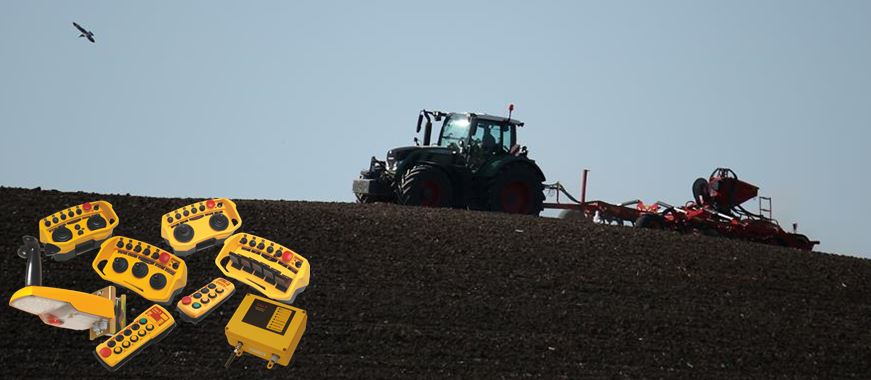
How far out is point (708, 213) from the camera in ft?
71.8

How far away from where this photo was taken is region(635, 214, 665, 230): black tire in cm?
2116

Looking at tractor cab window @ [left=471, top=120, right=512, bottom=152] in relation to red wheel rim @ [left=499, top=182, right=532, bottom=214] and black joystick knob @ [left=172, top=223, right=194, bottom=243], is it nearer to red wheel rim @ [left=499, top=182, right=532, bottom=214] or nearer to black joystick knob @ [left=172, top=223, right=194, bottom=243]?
red wheel rim @ [left=499, top=182, right=532, bottom=214]

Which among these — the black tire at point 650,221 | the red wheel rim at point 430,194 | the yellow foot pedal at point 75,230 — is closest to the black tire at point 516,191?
the red wheel rim at point 430,194

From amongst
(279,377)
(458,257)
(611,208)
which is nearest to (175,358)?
(279,377)

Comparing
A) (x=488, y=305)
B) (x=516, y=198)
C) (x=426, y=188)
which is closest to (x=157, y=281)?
(x=488, y=305)

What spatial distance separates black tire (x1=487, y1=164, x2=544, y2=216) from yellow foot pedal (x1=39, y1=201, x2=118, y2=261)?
9.69 metres

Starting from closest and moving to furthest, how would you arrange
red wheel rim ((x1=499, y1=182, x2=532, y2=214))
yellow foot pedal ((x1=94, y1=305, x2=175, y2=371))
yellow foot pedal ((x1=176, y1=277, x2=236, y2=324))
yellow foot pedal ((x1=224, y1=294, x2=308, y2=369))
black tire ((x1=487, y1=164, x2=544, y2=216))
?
yellow foot pedal ((x1=94, y1=305, x2=175, y2=371)) → yellow foot pedal ((x1=224, y1=294, x2=308, y2=369)) → yellow foot pedal ((x1=176, y1=277, x2=236, y2=324)) → black tire ((x1=487, y1=164, x2=544, y2=216)) → red wheel rim ((x1=499, y1=182, x2=532, y2=214))

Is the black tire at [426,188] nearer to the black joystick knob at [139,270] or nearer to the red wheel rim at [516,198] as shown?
the red wheel rim at [516,198]

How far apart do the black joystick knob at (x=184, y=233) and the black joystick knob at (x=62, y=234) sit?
0.97m

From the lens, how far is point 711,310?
1334 cm

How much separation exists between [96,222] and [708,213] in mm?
14209

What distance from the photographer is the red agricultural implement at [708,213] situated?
70.8 feet

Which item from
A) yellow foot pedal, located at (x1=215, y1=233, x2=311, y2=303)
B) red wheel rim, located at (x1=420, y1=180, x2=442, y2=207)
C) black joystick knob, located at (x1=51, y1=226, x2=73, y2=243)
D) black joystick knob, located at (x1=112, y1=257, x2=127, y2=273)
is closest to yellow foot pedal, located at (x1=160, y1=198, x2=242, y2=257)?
yellow foot pedal, located at (x1=215, y1=233, x2=311, y2=303)

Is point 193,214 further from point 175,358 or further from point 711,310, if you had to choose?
point 711,310
